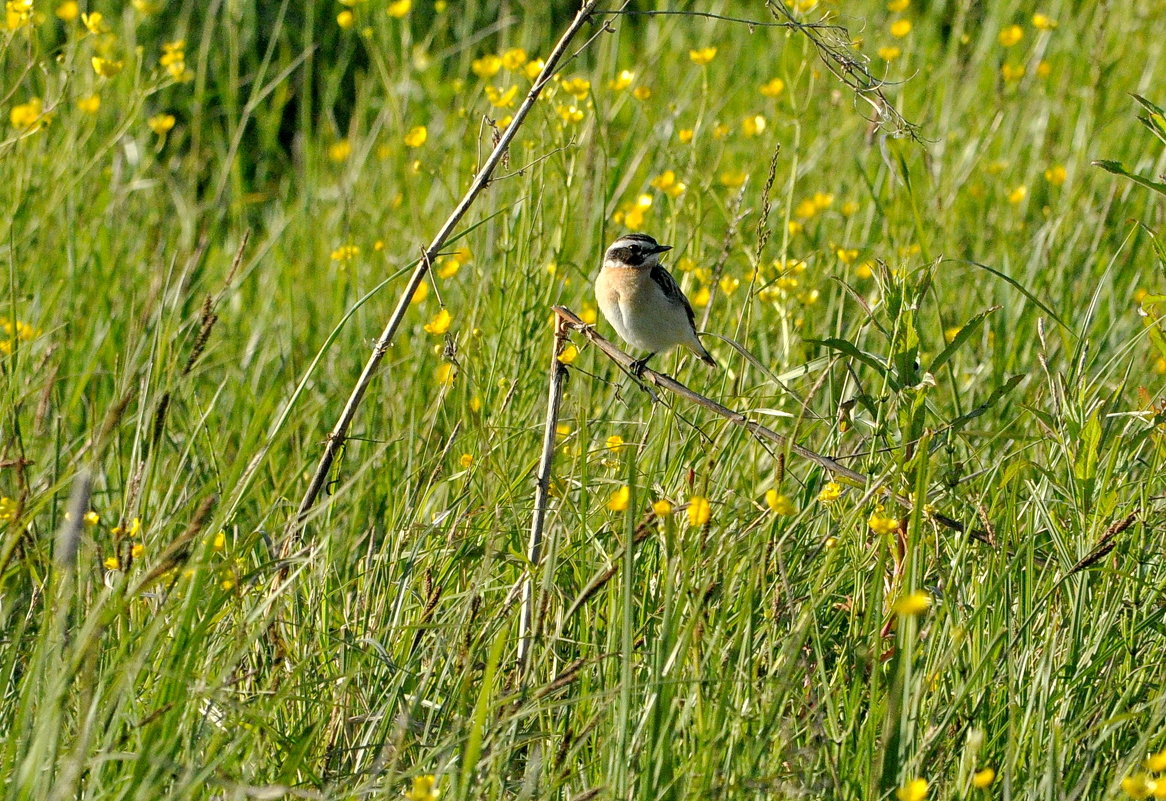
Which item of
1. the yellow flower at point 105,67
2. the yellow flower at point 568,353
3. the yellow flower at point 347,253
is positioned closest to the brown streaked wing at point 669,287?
the yellow flower at point 347,253

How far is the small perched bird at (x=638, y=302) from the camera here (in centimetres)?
488

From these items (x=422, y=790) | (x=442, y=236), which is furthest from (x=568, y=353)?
(x=422, y=790)

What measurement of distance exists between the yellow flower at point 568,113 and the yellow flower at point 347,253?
1.00m

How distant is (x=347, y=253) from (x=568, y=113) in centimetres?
111

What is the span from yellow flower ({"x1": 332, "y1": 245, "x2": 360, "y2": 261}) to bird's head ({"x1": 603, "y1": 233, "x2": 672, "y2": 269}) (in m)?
0.97

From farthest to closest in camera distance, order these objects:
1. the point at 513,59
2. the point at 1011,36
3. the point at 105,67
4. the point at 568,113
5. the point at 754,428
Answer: the point at 1011,36, the point at 513,59, the point at 105,67, the point at 568,113, the point at 754,428

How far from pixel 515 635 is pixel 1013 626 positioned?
115 cm

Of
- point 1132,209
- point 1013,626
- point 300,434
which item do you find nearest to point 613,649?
point 1013,626

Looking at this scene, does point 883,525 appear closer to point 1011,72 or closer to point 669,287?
point 669,287

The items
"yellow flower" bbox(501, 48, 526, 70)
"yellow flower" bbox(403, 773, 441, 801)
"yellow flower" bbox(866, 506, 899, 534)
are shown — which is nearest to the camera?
"yellow flower" bbox(403, 773, 441, 801)

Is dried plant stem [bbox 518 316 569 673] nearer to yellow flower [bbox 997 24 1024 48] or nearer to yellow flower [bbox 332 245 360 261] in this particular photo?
yellow flower [bbox 332 245 360 261]

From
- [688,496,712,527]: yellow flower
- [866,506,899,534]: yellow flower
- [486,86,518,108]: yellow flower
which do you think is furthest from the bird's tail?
[688,496,712,527]: yellow flower

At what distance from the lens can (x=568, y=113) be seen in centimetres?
432

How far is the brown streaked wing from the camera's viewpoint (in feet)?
16.5
